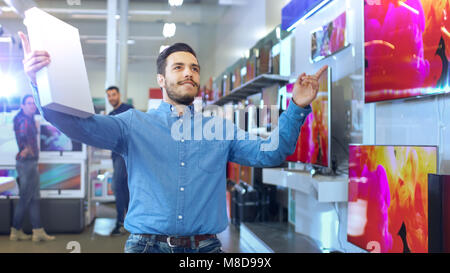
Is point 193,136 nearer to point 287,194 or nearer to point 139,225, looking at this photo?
point 139,225

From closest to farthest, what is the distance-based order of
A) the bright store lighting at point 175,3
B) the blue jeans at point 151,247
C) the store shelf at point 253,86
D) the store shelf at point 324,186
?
the blue jeans at point 151,247 < the bright store lighting at point 175,3 < the store shelf at point 324,186 < the store shelf at point 253,86

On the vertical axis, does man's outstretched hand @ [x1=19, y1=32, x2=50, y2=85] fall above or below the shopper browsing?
above

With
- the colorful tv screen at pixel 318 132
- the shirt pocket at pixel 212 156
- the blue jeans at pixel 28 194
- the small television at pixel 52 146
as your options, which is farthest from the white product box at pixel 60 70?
the colorful tv screen at pixel 318 132

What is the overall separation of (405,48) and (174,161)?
1.13 metres

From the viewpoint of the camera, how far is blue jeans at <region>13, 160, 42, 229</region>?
6.69 ft

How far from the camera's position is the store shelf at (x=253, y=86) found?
10.1 ft

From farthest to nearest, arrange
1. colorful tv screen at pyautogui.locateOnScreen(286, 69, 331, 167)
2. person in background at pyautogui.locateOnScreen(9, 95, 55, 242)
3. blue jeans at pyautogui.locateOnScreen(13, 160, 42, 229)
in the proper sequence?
colorful tv screen at pyautogui.locateOnScreen(286, 69, 331, 167), blue jeans at pyautogui.locateOnScreen(13, 160, 42, 229), person in background at pyautogui.locateOnScreen(9, 95, 55, 242)

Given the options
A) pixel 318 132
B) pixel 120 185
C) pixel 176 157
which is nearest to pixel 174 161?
pixel 176 157

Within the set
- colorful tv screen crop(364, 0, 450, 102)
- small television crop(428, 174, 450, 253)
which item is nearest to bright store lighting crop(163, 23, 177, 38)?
colorful tv screen crop(364, 0, 450, 102)

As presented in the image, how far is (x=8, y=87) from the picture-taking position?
148 cm

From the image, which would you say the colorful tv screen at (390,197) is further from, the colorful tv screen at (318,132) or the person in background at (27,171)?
the person in background at (27,171)

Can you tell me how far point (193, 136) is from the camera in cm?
114

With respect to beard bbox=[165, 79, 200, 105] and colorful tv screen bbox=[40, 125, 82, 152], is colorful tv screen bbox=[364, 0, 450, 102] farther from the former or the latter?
colorful tv screen bbox=[40, 125, 82, 152]
